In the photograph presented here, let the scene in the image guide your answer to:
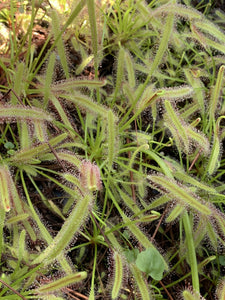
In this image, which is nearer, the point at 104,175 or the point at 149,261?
the point at 149,261

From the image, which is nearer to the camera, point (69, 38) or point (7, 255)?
point (7, 255)

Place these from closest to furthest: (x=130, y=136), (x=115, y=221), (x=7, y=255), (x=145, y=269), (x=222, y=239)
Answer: (x=145, y=269) < (x=7, y=255) < (x=222, y=239) < (x=115, y=221) < (x=130, y=136)

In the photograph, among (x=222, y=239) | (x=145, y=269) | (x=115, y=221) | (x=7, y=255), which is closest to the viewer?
(x=145, y=269)

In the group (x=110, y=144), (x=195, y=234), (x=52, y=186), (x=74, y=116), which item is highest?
(x=110, y=144)

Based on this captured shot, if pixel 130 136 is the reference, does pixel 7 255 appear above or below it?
below

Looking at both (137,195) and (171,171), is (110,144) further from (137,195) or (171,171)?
(137,195)

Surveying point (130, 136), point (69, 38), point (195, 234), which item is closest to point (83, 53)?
point (69, 38)
